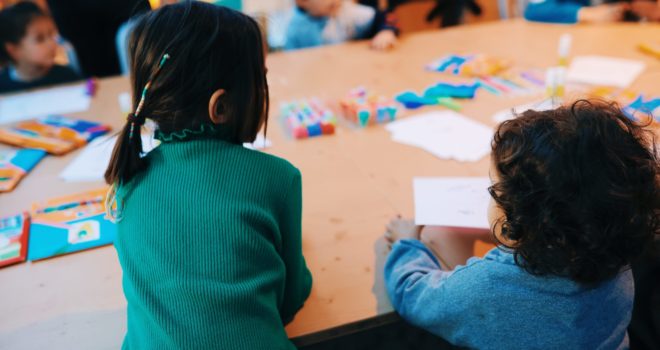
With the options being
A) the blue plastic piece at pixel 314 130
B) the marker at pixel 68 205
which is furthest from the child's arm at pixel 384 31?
the marker at pixel 68 205

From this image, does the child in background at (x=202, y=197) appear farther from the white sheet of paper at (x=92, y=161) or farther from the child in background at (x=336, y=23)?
the child in background at (x=336, y=23)

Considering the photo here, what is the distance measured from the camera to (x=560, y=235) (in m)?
0.62

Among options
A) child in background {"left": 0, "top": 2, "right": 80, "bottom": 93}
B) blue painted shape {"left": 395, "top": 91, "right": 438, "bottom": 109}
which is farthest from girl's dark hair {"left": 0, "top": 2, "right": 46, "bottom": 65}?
blue painted shape {"left": 395, "top": 91, "right": 438, "bottom": 109}

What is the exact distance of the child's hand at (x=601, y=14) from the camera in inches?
78.9

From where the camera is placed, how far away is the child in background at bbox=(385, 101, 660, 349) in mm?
605

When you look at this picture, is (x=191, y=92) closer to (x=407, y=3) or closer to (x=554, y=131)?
(x=554, y=131)

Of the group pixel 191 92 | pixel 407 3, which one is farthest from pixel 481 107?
pixel 407 3

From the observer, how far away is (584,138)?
23.9 inches

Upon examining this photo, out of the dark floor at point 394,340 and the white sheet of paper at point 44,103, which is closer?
the dark floor at point 394,340

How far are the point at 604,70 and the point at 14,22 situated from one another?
2.04m

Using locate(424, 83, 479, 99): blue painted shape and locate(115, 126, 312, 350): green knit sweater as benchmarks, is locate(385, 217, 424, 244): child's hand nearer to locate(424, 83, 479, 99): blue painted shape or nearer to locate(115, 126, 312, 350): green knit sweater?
locate(115, 126, 312, 350): green knit sweater

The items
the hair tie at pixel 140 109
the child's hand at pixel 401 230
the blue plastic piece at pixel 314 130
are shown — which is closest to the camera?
the hair tie at pixel 140 109

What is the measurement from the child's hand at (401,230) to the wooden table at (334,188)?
0.03 meters

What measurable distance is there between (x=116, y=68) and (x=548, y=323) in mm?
2272
